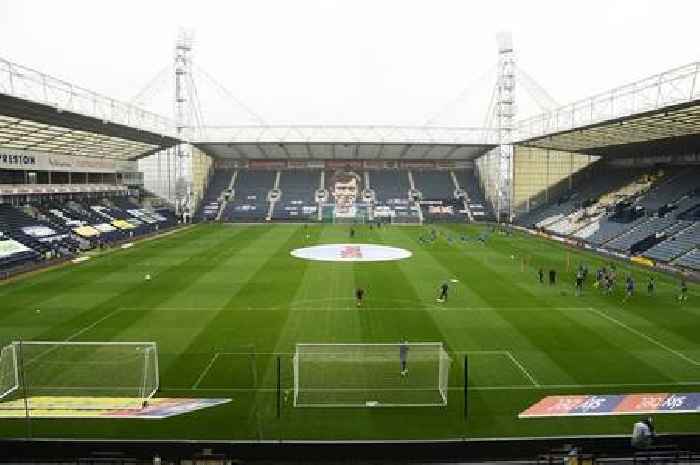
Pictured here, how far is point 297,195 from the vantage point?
87.0 metres

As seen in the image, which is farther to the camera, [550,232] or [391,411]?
[550,232]

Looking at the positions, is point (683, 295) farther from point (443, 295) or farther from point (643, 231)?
point (643, 231)

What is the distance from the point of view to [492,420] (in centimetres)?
1530

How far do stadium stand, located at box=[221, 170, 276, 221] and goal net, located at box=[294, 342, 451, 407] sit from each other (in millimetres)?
62292

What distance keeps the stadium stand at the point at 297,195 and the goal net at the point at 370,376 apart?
62536mm

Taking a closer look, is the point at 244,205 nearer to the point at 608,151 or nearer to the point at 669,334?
the point at 608,151

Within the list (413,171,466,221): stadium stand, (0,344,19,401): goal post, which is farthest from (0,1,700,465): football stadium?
(413,171,466,221): stadium stand

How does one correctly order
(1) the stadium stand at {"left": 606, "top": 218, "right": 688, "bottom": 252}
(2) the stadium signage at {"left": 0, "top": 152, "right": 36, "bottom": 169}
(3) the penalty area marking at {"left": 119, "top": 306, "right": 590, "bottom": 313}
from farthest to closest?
(2) the stadium signage at {"left": 0, "top": 152, "right": 36, "bottom": 169} → (1) the stadium stand at {"left": 606, "top": 218, "right": 688, "bottom": 252} → (3) the penalty area marking at {"left": 119, "top": 306, "right": 590, "bottom": 313}

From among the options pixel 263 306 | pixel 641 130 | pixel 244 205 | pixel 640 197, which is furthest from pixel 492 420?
pixel 244 205

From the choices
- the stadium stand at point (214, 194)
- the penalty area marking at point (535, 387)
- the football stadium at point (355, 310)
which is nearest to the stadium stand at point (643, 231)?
the football stadium at point (355, 310)

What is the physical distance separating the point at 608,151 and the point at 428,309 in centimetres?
4930

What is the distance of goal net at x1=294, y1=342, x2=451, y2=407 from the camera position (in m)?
16.5

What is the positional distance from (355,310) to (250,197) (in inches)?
2414

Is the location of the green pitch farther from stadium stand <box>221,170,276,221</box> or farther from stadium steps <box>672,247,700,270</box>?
stadium stand <box>221,170,276,221</box>
